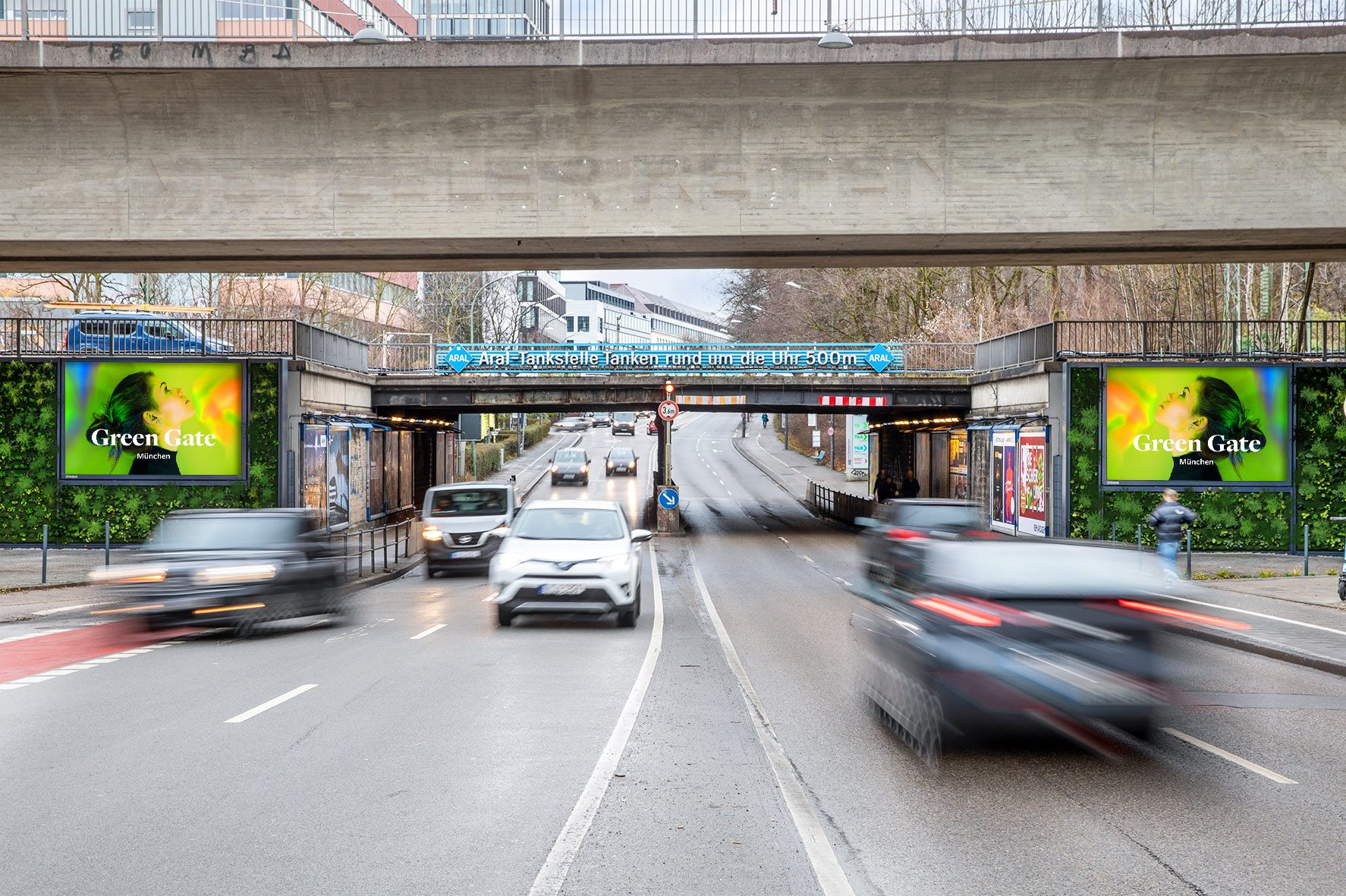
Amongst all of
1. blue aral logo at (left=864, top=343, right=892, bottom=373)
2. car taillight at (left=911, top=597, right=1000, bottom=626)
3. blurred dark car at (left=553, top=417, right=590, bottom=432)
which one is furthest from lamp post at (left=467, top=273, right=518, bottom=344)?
car taillight at (left=911, top=597, right=1000, bottom=626)

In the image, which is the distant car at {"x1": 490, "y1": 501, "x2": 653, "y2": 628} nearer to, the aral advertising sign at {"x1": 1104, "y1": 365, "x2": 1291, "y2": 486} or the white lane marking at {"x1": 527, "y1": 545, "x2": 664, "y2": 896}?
the white lane marking at {"x1": 527, "y1": 545, "x2": 664, "y2": 896}

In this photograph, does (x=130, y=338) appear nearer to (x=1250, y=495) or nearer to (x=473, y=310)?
(x=1250, y=495)

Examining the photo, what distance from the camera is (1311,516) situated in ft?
90.6

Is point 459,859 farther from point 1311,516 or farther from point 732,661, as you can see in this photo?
point 1311,516

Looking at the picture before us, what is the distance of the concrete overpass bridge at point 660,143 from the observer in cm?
1617

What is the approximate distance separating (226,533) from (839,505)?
3509cm

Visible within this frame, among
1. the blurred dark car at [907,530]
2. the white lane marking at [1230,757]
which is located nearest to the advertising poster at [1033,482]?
the blurred dark car at [907,530]

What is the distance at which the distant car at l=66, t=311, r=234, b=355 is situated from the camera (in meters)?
28.9

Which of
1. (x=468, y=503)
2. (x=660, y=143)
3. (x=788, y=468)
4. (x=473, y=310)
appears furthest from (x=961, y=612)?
(x=788, y=468)

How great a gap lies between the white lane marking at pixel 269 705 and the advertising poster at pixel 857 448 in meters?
59.2

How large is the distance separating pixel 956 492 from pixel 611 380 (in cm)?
1290

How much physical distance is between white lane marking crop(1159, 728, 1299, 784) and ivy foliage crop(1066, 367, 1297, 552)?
1957 centimetres

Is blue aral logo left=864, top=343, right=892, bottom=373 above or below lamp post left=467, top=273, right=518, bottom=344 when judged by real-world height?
below

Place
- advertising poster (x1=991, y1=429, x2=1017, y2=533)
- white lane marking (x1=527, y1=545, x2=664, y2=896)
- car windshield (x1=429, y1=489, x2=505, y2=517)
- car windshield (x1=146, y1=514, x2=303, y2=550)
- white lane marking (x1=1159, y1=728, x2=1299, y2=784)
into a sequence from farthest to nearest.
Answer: advertising poster (x1=991, y1=429, x2=1017, y2=533) → car windshield (x1=429, y1=489, x2=505, y2=517) → car windshield (x1=146, y1=514, x2=303, y2=550) → white lane marking (x1=1159, y1=728, x2=1299, y2=784) → white lane marking (x1=527, y1=545, x2=664, y2=896)
